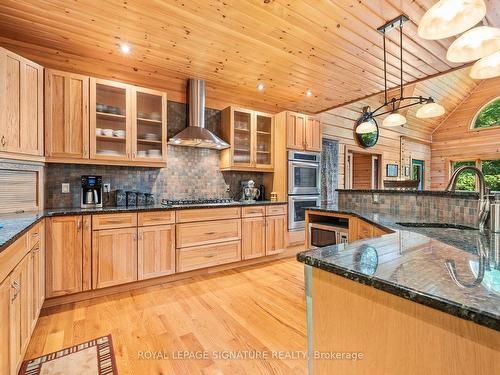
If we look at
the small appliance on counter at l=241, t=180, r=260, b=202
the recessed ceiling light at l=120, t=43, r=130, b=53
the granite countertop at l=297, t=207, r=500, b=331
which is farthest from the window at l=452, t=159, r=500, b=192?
the recessed ceiling light at l=120, t=43, r=130, b=53

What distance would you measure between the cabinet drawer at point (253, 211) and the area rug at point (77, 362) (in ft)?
6.97

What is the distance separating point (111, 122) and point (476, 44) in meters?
3.45

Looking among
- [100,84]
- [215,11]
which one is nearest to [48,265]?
[100,84]

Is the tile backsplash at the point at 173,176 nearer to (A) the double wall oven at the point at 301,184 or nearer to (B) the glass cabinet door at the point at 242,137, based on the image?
(B) the glass cabinet door at the point at 242,137

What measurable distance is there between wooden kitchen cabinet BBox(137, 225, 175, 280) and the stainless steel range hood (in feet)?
4.01

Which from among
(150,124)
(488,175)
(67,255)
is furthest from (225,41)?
(488,175)

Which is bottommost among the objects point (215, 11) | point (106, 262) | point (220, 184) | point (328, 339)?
point (106, 262)

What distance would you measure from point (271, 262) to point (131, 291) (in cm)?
198

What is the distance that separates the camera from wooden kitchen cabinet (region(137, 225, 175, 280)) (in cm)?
283

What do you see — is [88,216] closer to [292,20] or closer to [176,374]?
[176,374]

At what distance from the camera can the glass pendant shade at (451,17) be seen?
1259 mm

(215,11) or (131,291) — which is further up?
(215,11)

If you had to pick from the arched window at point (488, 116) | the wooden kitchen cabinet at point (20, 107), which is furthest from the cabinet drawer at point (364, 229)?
the arched window at point (488, 116)

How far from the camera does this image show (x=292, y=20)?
7.94 ft
